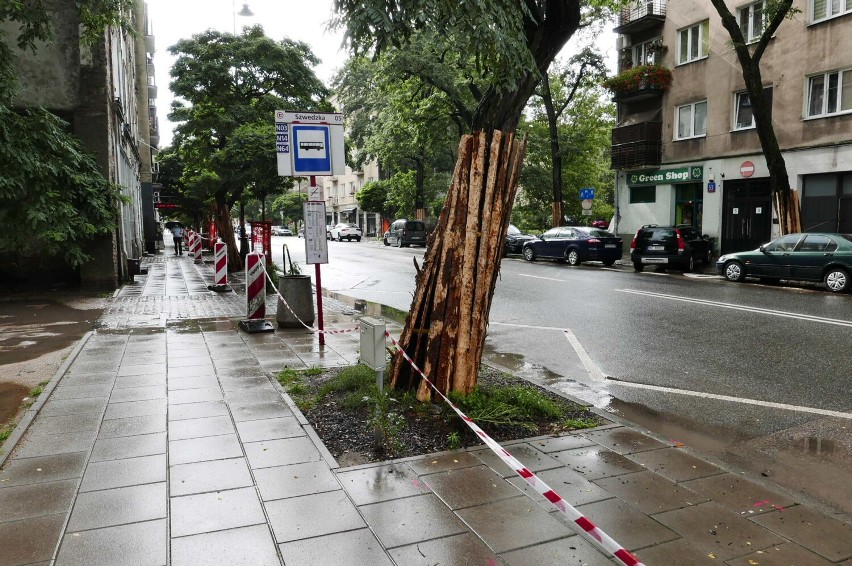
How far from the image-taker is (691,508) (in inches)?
144

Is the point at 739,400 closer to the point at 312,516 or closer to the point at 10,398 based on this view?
the point at 312,516

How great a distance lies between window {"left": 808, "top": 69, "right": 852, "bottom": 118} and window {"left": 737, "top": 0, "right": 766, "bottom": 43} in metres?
3.09

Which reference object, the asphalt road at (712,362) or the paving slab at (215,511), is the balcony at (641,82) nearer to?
the asphalt road at (712,362)

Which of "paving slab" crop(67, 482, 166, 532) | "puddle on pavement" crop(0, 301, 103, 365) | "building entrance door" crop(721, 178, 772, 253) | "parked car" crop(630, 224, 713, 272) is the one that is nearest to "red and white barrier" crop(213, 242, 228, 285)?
"puddle on pavement" crop(0, 301, 103, 365)

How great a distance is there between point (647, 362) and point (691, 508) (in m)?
4.41

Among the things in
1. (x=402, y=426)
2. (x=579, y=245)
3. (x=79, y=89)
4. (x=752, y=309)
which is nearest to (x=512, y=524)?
(x=402, y=426)

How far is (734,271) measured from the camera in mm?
17969

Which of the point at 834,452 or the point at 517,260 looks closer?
the point at 834,452

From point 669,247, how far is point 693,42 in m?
10.7

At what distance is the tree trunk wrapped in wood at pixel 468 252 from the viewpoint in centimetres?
509

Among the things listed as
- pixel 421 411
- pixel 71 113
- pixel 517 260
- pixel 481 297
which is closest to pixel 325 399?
pixel 421 411

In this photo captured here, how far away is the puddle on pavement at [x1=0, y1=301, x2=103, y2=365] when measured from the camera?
8.41 meters

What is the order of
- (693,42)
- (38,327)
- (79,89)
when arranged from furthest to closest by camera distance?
(693,42) < (79,89) < (38,327)

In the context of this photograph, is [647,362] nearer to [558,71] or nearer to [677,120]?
[677,120]
